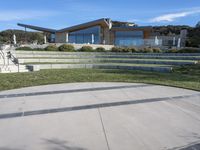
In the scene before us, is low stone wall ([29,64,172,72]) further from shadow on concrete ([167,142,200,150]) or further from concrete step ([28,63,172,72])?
shadow on concrete ([167,142,200,150])

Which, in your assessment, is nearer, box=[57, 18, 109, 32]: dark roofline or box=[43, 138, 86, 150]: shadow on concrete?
box=[43, 138, 86, 150]: shadow on concrete

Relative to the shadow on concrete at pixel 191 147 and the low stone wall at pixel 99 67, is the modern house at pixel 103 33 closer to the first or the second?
the low stone wall at pixel 99 67

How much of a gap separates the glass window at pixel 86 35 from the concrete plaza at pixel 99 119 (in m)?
32.1

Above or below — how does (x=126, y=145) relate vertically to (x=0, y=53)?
below

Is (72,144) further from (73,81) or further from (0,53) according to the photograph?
(0,53)

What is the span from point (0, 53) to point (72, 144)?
38.7ft

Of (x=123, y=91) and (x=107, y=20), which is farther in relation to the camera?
(x=107, y=20)

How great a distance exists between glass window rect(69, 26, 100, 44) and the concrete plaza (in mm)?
32066

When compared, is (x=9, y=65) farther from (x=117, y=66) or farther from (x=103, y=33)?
(x=103, y=33)

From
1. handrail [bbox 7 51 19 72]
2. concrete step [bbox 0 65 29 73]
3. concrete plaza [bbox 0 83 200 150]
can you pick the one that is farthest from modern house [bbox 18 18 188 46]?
concrete plaza [bbox 0 83 200 150]

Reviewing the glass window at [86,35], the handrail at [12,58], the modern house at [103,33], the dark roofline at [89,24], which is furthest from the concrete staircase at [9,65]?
the glass window at [86,35]

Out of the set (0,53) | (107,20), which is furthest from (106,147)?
(107,20)

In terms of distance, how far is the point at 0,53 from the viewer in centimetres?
1348

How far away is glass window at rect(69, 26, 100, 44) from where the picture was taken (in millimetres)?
38250
